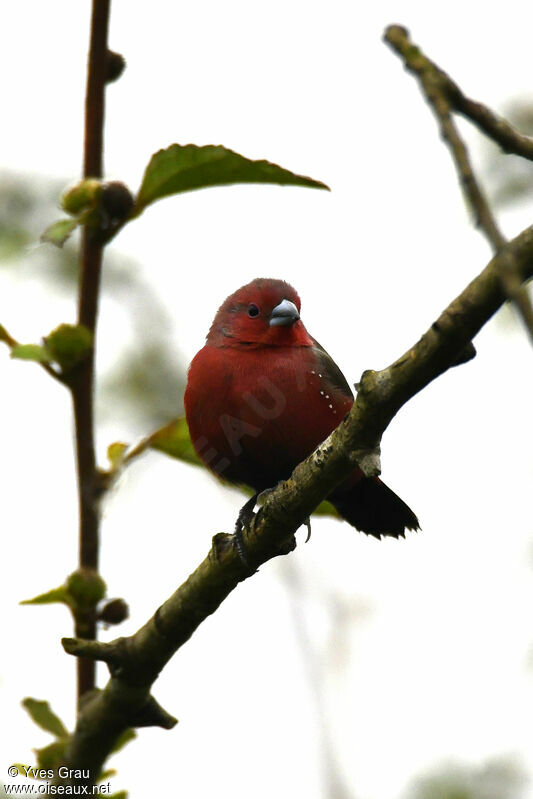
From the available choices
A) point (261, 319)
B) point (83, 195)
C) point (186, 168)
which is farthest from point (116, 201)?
point (261, 319)

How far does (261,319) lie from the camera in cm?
504

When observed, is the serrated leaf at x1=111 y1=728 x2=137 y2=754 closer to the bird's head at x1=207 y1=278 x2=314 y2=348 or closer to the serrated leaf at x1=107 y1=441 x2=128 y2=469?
the serrated leaf at x1=107 y1=441 x2=128 y2=469

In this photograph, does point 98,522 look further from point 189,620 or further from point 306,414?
point 306,414

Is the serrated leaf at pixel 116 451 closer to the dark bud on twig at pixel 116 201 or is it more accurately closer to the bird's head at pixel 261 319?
the dark bud on twig at pixel 116 201

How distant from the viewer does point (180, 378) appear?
747 centimetres

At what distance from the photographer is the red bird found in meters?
4.42

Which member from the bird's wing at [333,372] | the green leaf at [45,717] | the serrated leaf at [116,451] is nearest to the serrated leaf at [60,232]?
the serrated leaf at [116,451]

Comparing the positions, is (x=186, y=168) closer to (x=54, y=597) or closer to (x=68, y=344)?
(x=68, y=344)

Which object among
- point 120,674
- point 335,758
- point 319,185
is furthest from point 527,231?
point 335,758

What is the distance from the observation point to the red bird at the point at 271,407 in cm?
442

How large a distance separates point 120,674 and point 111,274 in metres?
4.56

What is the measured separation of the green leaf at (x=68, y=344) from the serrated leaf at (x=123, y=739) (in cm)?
113

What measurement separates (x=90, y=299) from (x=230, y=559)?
87 centimetres

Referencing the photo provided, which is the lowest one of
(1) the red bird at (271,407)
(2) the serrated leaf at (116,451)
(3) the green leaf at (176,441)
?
(2) the serrated leaf at (116,451)
